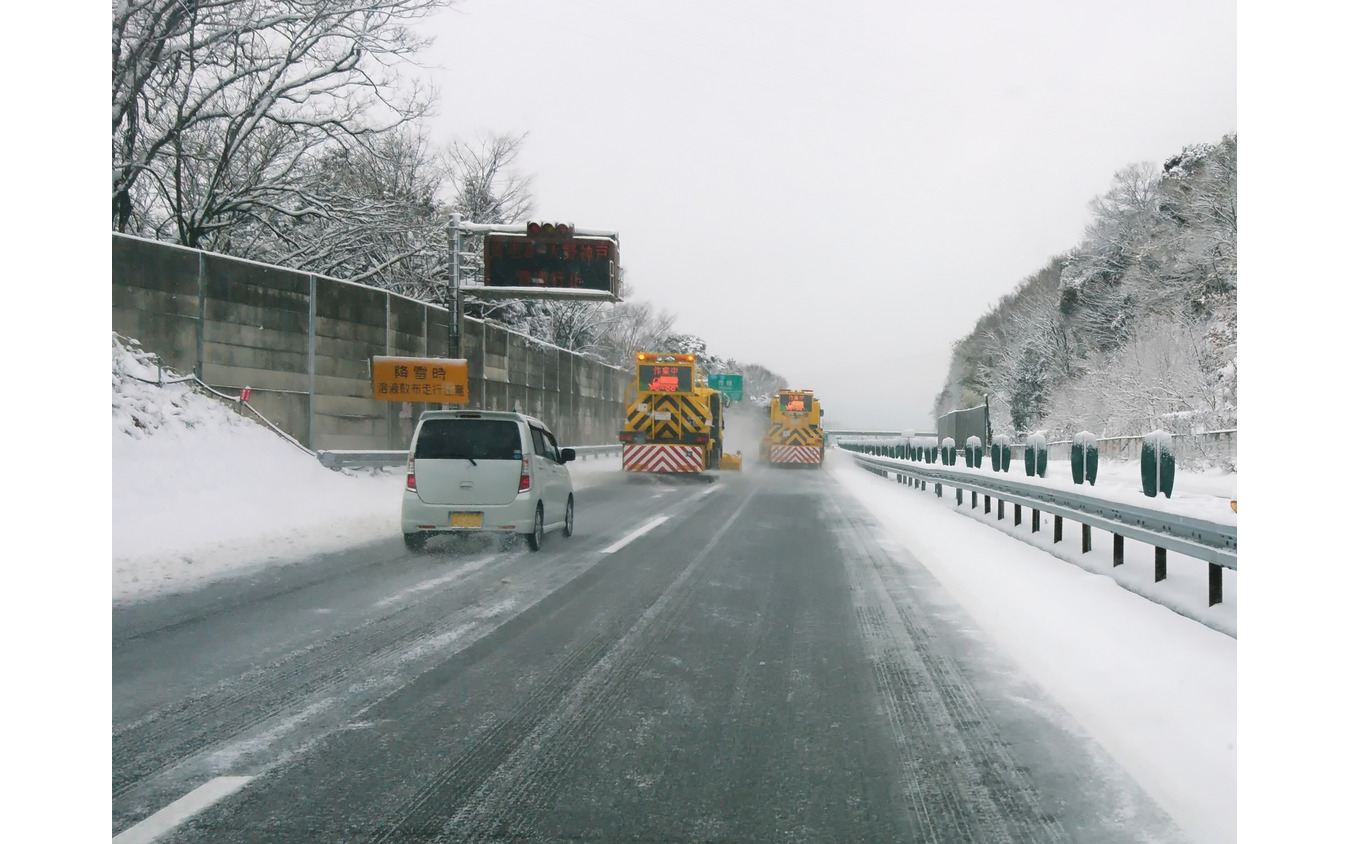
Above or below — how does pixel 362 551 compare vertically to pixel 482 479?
below

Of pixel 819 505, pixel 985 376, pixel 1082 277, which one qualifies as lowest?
pixel 819 505

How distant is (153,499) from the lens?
13.3 metres

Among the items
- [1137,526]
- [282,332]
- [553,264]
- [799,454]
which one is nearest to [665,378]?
[553,264]

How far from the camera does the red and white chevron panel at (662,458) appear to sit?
29.9m

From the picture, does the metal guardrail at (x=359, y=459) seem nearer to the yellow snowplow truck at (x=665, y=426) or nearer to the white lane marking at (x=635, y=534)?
the white lane marking at (x=635, y=534)

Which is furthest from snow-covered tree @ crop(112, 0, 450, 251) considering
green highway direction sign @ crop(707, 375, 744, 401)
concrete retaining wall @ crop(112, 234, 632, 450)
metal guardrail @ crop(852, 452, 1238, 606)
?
green highway direction sign @ crop(707, 375, 744, 401)

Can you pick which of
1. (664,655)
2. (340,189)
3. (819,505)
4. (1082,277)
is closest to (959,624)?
(664,655)

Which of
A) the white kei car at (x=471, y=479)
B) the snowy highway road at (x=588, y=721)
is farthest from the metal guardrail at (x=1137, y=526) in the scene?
the white kei car at (x=471, y=479)

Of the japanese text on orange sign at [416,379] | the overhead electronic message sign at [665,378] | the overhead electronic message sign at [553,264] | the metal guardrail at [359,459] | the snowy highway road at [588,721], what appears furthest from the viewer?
the overhead electronic message sign at [665,378]

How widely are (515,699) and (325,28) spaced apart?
21664 mm

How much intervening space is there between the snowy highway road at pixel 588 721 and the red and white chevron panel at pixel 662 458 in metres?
20.7

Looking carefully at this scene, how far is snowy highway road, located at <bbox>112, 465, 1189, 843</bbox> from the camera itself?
369cm

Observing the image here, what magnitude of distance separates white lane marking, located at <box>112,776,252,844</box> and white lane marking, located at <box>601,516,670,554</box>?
7.78 metres

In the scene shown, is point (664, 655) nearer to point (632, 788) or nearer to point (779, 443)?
point (632, 788)
